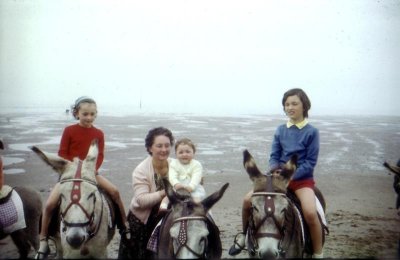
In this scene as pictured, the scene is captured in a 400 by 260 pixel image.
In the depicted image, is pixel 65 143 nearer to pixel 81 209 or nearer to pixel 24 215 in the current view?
pixel 24 215

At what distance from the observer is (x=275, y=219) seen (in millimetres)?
3586

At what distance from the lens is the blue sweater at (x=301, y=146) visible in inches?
179

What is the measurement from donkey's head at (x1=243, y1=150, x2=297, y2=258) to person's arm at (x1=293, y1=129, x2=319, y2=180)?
624 mm

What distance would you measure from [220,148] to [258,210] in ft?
52.5

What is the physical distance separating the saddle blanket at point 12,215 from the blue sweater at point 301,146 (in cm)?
376

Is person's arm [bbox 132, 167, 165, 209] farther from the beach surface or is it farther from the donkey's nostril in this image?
the beach surface

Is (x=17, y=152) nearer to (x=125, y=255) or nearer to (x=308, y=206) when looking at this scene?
(x=125, y=255)

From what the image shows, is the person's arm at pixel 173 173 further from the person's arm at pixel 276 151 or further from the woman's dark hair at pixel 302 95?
the woman's dark hair at pixel 302 95

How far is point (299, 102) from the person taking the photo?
4.68 metres

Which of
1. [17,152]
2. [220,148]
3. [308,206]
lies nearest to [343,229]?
[308,206]

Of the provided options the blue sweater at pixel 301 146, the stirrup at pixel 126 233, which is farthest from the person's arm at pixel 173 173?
the blue sweater at pixel 301 146

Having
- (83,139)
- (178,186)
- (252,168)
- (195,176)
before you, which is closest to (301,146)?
(252,168)

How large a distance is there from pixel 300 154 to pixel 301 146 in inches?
4.6

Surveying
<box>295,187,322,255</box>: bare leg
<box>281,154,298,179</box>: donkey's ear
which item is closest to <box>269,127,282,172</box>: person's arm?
<box>295,187,322,255</box>: bare leg
